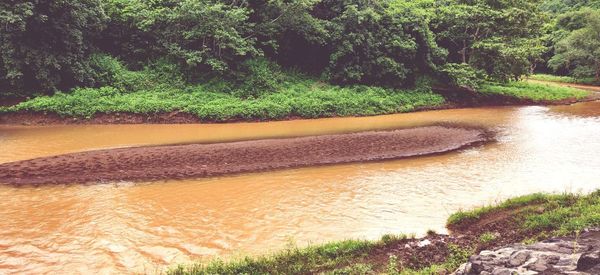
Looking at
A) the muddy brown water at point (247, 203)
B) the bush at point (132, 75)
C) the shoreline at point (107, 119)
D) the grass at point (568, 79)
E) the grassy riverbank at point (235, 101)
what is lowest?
the muddy brown water at point (247, 203)

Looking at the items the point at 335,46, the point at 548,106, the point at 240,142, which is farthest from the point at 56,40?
the point at 548,106

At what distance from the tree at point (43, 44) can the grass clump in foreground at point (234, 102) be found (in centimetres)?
117

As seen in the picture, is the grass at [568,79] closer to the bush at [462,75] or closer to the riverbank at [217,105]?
the bush at [462,75]

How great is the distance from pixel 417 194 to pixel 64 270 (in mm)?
8300

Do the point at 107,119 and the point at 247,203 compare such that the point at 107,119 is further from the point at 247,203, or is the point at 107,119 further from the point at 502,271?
the point at 502,271

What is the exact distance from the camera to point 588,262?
4832mm

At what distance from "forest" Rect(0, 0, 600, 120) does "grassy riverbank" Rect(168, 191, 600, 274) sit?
16.6 metres

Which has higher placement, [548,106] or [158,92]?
[158,92]

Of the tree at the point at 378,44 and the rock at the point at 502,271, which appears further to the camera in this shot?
the tree at the point at 378,44

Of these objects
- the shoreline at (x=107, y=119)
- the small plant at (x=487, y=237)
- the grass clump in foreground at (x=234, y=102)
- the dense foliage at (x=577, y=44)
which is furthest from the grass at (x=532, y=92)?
the small plant at (x=487, y=237)

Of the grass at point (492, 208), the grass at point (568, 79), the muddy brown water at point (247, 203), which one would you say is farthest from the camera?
the grass at point (568, 79)

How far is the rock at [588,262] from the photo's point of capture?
4.79 metres

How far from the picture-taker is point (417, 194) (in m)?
11.4

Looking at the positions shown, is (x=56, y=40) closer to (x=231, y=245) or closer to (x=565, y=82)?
(x=231, y=245)
